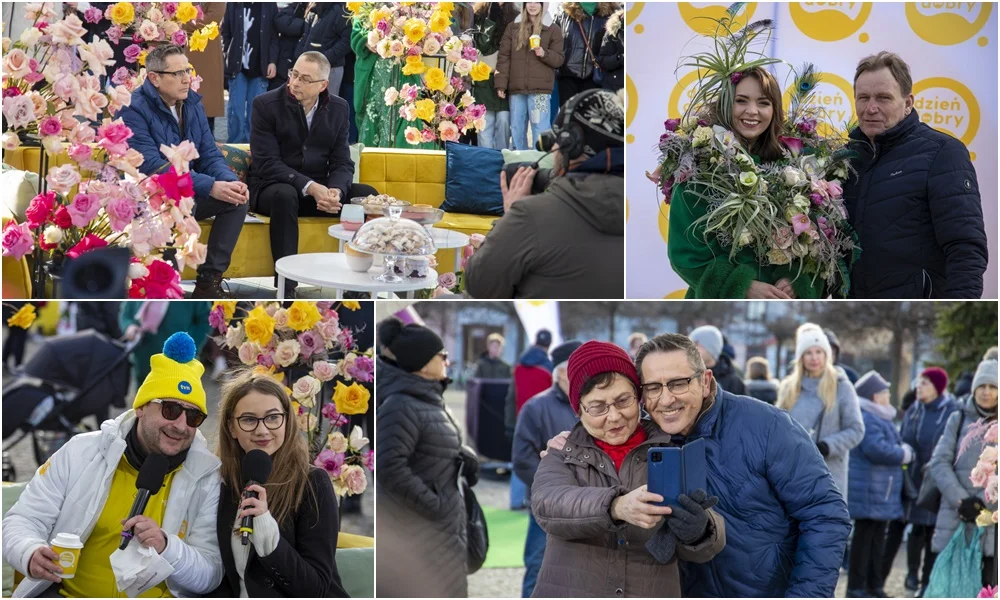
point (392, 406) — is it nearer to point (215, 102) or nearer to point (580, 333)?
point (215, 102)

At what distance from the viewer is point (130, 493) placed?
322 centimetres

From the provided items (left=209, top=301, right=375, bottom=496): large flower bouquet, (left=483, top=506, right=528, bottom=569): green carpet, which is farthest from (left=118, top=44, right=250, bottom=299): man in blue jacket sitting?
(left=483, top=506, right=528, bottom=569): green carpet

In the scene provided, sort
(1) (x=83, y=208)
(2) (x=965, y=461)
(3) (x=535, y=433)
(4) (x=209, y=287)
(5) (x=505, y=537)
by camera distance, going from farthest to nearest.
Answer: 1. (5) (x=505, y=537)
2. (2) (x=965, y=461)
3. (3) (x=535, y=433)
4. (4) (x=209, y=287)
5. (1) (x=83, y=208)

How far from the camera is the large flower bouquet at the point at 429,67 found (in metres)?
4.26

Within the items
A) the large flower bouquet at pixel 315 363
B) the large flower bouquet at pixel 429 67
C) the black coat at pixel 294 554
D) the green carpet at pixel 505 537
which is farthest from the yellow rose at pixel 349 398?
the green carpet at pixel 505 537

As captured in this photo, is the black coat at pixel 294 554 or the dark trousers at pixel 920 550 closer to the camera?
the black coat at pixel 294 554

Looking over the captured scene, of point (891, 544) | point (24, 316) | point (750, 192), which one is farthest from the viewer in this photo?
point (891, 544)

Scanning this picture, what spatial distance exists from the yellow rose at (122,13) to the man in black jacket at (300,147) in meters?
0.56

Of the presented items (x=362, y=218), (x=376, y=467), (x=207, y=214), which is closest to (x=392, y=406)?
(x=376, y=467)

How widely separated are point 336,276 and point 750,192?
149 centimetres

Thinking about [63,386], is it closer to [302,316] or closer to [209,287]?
[209,287]

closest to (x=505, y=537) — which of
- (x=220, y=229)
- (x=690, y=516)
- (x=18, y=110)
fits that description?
(x=220, y=229)

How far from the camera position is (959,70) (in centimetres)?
482

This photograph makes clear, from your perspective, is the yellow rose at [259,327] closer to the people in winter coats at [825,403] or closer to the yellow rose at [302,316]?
the yellow rose at [302,316]
